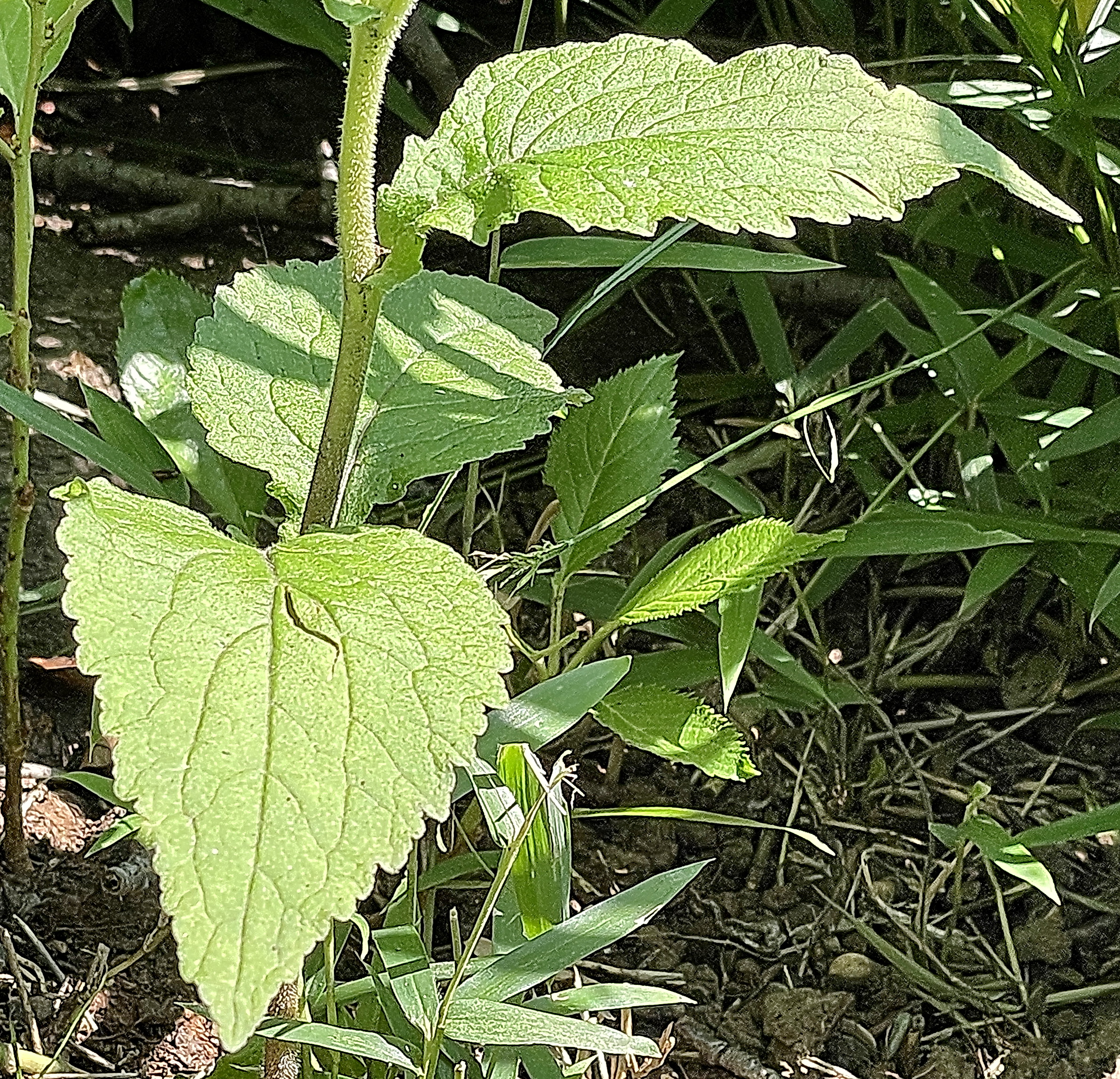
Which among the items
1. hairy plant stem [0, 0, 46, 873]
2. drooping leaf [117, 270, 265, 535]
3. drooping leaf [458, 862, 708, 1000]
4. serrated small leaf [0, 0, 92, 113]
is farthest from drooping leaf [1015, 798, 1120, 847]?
serrated small leaf [0, 0, 92, 113]

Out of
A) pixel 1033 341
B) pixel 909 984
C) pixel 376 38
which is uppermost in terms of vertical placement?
pixel 376 38

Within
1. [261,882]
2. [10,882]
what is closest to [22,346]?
[10,882]

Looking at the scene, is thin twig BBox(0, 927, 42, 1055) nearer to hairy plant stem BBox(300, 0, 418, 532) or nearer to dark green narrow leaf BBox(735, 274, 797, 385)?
hairy plant stem BBox(300, 0, 418, 532)

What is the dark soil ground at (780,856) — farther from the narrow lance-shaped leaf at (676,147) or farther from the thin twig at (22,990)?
the narrow lance-shaped leaf at (676,147)

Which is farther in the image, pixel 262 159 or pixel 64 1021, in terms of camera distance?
pixel 262 159

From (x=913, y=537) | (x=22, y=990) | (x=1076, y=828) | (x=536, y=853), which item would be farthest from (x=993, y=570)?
(x=22, y=990)

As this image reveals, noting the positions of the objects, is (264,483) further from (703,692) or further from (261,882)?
(261,882)
